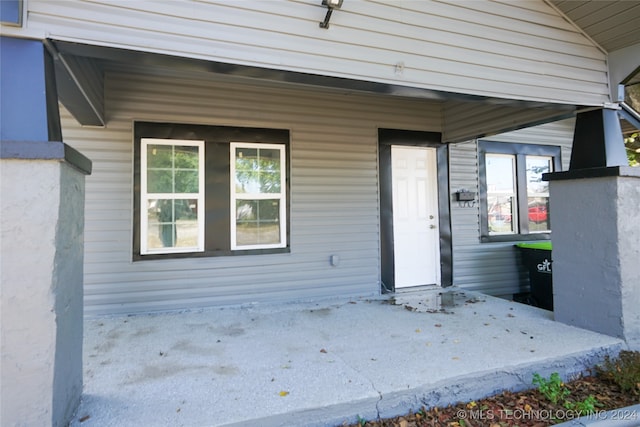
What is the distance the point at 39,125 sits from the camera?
5.70 ft

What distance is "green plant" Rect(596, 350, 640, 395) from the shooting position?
8.33 feet

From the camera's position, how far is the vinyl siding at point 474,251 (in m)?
5.37

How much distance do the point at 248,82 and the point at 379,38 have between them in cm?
204

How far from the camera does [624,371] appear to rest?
2.61 meters

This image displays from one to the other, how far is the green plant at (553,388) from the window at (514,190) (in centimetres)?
329

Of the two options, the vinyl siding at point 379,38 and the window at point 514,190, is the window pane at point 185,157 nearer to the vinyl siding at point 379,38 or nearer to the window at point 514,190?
the vinyl siding at point 379,38

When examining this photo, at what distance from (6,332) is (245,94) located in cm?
343

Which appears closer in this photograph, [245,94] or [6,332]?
[6,332]

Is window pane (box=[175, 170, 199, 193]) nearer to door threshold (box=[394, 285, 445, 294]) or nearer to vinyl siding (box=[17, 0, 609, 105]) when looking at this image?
vinyl siding (box=[17, 0, 609, 105])

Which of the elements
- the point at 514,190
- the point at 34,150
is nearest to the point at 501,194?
the point at 514,190

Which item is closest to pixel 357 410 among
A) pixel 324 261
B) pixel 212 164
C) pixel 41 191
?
pixel 41 191

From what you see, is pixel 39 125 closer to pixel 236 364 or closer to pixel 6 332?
pixel 6 332

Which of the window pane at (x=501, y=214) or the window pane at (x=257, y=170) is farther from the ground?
the window pane at (x=257, y=170)

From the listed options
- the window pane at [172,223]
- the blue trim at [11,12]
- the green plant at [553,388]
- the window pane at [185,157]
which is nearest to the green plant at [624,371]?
A: the green plant at [553,388]
